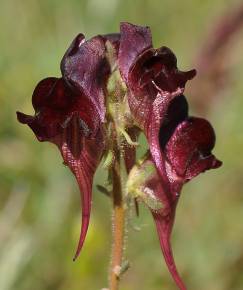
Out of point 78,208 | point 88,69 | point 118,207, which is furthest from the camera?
point 78,208

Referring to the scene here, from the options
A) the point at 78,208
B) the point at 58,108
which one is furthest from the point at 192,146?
the point at 78,208

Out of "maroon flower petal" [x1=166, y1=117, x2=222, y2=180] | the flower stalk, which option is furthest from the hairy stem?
"maroon flower petal" [x1=166, y1=117, x2=222, y2=180]

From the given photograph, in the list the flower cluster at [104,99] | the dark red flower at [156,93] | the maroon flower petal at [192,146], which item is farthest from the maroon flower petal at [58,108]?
the maroon flower petal at [192,146]

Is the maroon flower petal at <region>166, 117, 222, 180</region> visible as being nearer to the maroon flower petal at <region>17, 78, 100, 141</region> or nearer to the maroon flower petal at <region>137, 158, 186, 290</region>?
the maroon flower petal at <region>137, 158, 186, 290</region>

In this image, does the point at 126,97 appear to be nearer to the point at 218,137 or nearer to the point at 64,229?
the point at 64,229

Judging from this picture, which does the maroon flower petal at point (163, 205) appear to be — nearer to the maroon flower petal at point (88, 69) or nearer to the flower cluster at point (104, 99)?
the flower cluster at point (104, 99)

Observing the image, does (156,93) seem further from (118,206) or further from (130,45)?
(118,206)
